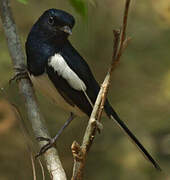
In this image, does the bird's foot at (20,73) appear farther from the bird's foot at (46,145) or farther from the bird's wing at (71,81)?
the bird's foot at (46,145)

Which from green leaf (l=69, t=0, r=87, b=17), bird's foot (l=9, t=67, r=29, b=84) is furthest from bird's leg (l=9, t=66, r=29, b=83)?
green leaf (l=69, t=0, r=87, b=17)

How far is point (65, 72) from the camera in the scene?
13.3 feet

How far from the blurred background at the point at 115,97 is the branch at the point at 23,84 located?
224 cm

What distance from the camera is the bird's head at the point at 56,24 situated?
402 centimetres

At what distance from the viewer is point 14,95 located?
20.6 ft

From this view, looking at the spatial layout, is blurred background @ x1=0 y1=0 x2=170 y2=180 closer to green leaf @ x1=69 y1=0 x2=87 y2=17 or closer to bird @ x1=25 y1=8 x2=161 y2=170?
bird @ x1=25 y1=8 x2=161 y2=170

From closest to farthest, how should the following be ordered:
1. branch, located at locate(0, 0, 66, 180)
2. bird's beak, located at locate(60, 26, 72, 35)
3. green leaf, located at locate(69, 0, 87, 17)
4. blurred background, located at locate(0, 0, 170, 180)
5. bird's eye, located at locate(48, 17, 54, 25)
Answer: green leaf, located at locate(69, 0, 87, 17) < branch, located at locate(0, 0, 66, 180) < bird's beak, located at locate(60, 26, 72, 35) < bird's eye, located at locate(48, 17, 54, 25) < blurred background, located at locate(0, 0, 170, 180)

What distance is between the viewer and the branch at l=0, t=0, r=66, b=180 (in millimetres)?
3458

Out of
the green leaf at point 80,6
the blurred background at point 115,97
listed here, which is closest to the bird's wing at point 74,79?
the green leaf at point 80,6

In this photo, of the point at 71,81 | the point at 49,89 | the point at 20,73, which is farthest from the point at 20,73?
the point at 71,81

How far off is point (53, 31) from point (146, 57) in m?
3.24

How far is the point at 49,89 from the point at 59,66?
241 millimetres

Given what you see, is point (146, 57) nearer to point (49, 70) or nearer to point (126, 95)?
point (126, 95)

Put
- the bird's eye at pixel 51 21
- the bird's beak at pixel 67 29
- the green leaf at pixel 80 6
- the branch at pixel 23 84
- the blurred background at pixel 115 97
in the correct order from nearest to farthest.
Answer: the green leaf at pixel 80 6 < the branch at pixel 23 84 < the bird's beak at pixel 67 29 < the bird's eye at pixel 51 21 < the blurred background at pixel 115 97
